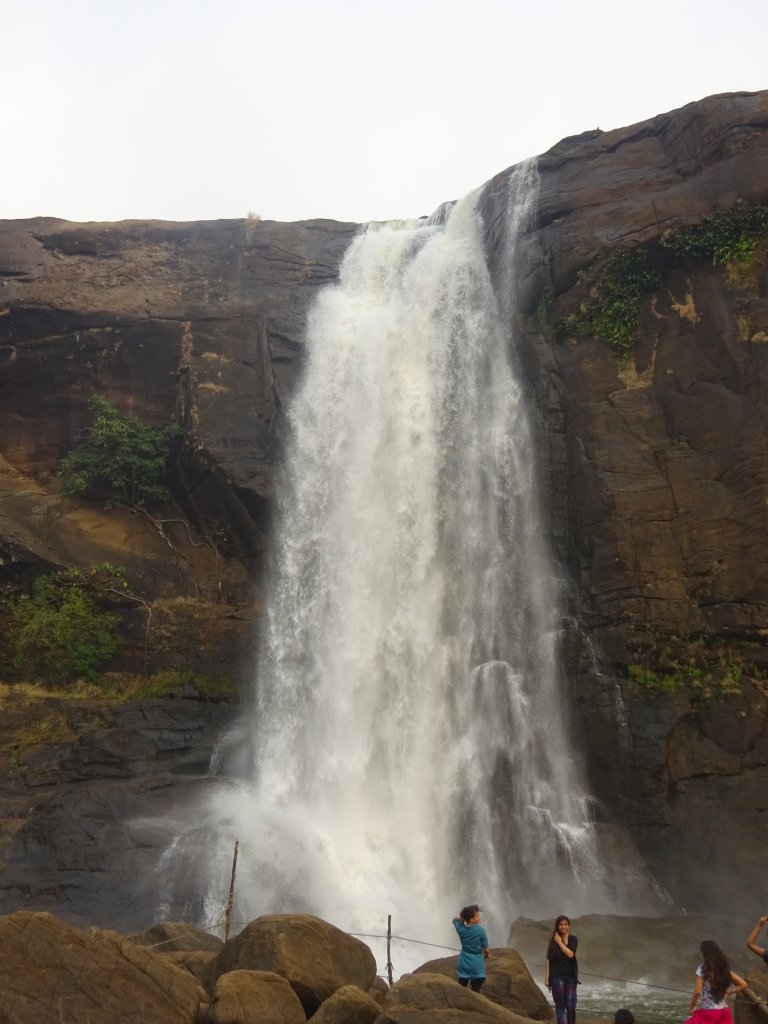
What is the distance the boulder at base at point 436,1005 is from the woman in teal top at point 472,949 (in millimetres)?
832

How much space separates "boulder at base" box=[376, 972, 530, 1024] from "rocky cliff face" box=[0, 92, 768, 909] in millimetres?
9229

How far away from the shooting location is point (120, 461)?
24734 mm

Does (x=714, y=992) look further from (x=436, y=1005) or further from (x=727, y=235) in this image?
(x=727, y=235)

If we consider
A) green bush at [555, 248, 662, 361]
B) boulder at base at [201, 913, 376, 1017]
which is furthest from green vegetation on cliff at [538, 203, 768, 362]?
boulder at base at [201, 913, 376, 1017]

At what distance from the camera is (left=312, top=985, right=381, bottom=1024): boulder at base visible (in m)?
8.02

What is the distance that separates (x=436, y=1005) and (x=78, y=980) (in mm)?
3120

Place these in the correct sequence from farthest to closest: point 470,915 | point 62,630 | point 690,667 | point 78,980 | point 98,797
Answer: point 62,630, point 690,667, point 98,797, point 470,915, point 78,980

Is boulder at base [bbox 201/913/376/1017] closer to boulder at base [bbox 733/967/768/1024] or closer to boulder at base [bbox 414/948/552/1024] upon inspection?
boulder at base [bbox 414/948/552/1024]

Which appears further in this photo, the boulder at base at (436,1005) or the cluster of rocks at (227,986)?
the boulder at base at (436,1005)

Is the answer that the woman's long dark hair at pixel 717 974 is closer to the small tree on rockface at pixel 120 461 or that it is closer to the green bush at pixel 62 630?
the green bush at pixel 62 630

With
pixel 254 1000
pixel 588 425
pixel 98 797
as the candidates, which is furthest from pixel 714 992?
pixel 588 425

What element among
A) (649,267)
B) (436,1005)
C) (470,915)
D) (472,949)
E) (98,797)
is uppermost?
(649,267)

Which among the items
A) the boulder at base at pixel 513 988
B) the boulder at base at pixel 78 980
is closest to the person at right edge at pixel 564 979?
the boulder at base at pixel 513 988

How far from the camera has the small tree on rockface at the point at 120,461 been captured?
81.7 ft
